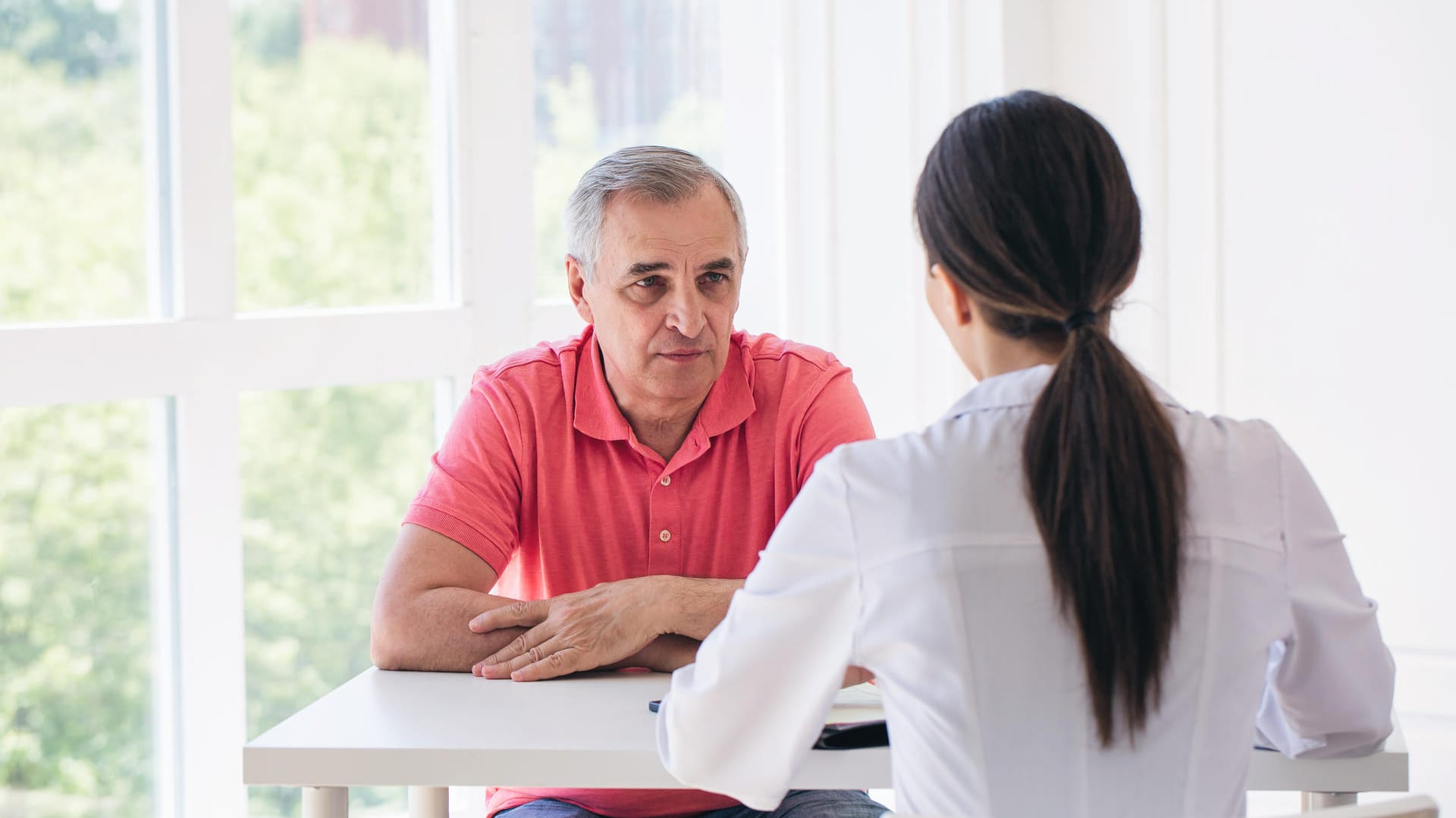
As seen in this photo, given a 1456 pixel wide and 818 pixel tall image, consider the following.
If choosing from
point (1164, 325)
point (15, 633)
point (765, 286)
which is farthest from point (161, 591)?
point (1164, 325)

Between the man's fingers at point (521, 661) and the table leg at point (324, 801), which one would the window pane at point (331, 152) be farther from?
the table leg at point (324, 801)

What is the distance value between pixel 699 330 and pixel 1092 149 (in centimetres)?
87

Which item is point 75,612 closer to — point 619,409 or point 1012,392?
point 619,409

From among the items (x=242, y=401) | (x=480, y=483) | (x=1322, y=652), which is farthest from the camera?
(x=242, y=401)

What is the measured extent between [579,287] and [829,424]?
1.41 feet

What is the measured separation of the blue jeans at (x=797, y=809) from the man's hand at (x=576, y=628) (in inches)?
7.5

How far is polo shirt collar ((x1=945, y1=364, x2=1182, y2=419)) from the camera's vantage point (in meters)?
1.04

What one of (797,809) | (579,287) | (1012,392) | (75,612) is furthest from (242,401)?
(1012,392)

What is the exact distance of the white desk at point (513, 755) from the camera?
4.03 feet

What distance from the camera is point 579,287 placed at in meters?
1.96

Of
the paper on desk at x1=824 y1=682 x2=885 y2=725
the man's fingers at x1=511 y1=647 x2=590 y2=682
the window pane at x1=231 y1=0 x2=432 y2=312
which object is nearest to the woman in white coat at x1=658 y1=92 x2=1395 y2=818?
the paper on desk at x1=824 y1=682 x2=885 y2=725

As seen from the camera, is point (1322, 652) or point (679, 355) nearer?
point (1322, 652)

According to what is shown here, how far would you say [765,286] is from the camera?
309 centimetres

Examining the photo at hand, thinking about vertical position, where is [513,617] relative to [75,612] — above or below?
above
